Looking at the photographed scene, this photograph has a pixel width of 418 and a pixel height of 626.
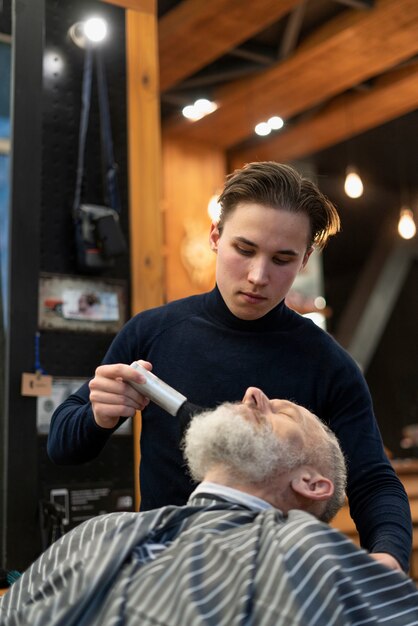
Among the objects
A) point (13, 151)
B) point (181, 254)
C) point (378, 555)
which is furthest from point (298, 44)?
point (378, 555)

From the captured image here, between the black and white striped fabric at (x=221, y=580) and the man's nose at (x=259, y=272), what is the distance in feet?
1.63

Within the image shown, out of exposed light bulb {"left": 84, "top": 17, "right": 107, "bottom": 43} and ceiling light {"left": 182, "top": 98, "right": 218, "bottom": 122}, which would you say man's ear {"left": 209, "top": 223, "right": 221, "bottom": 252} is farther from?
ceiling light {"left": 182, "top": 98, "right": 218, "bottom": 122}

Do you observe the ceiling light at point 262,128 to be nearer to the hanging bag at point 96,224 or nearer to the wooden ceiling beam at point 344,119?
the wooden ceiling beam at point 344,119

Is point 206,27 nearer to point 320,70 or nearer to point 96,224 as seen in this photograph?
point 320,70

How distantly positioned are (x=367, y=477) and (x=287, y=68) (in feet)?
14.8

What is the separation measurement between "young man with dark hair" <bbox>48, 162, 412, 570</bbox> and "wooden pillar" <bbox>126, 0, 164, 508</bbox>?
1.13 meters

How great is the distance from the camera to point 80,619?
133 cm

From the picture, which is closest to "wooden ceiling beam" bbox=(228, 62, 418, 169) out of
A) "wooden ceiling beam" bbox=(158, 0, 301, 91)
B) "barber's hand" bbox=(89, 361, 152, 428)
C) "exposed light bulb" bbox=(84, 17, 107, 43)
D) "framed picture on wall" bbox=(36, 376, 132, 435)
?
"wooden ceiling beam" bbox=(158, 0, 301, 91)

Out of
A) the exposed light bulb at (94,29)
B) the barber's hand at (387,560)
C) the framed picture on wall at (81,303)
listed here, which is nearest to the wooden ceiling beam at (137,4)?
the exposed light bulb at (94,29)

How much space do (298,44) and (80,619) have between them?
4.99 metres

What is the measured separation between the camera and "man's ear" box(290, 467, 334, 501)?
1.62 metres

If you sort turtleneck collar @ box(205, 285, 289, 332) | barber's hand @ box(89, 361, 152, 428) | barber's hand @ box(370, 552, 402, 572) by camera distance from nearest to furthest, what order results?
1. barber's hand @ box(370, 552, 402, 572)
2. barber's hand @ box(89, 361, 152, 428)
3. turtleneck collar @ box(205, 285, 289, 332)

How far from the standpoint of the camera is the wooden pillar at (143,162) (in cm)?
310

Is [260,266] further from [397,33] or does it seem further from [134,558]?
[397,33]
